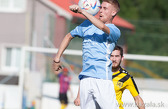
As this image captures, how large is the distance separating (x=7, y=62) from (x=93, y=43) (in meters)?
15.9

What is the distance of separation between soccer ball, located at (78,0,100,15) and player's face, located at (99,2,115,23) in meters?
0.07

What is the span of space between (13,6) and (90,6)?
1793 centimetres

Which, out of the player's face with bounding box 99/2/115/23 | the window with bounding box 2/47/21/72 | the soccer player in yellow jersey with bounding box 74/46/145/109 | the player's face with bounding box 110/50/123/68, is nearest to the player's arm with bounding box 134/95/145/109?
the soccer player in yellow jersey with bounding box 74/46/145/109

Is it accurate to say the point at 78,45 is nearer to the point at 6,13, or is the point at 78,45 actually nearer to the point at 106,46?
the point at 6,13

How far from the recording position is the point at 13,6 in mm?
21625

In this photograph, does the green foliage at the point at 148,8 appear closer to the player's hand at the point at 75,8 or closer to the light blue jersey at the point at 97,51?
the light blue jersey at the point at 97,51

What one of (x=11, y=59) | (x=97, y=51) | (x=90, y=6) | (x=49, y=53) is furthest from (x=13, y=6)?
(x=97, y=51)

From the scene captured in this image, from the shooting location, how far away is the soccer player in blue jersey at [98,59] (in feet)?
13.0

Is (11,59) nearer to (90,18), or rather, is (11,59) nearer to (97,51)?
(97,51)

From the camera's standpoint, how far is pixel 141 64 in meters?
17.0

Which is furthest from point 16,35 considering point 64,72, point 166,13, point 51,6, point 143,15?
point 166,13

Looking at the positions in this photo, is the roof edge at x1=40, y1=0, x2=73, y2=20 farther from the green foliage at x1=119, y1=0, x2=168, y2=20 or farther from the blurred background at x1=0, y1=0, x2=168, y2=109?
the green foliage at x1=119, y1=0, x2=168, y2=20

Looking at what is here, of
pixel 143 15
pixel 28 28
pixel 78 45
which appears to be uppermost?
pixel 143 15

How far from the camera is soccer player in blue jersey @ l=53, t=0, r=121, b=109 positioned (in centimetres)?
395
